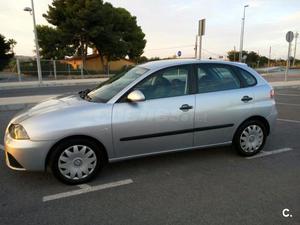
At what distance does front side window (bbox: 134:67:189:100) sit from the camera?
378 cm

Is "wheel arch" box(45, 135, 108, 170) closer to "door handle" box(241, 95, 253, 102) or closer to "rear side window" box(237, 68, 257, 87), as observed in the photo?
"door handle" box(241, 95, 253, 102)

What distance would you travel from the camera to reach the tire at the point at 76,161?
340 cm

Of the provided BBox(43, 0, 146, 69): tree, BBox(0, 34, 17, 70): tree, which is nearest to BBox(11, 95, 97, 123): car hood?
BBox(43, 0, 146, 69): tree

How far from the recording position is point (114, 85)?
4102 mm

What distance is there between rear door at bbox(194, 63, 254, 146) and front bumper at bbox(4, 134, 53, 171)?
6.88ft

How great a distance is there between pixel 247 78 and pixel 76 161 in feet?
9.66

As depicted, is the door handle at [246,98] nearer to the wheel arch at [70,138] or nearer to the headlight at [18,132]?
the wheel arch at [70,138]

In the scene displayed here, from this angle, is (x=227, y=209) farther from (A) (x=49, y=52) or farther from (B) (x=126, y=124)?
(A) (x=49, y=52)

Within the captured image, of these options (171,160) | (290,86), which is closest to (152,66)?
(171,160)

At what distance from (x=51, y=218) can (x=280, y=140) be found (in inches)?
173

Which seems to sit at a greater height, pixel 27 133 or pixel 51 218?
pixel 27 133

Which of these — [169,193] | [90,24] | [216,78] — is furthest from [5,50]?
[169,193]

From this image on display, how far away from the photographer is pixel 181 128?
391 centimetres

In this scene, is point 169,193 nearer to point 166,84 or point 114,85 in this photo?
point 166,84
